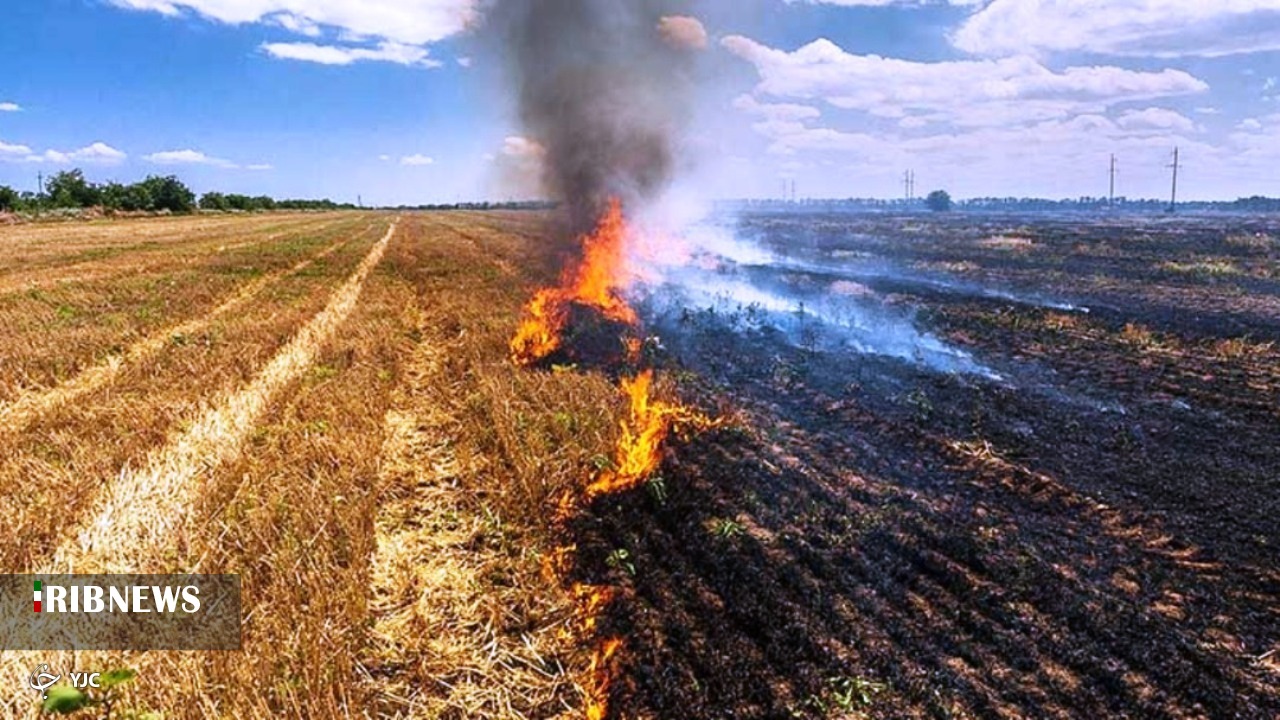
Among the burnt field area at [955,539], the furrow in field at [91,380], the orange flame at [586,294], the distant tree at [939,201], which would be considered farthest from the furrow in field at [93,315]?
the distant tree at [939,201]

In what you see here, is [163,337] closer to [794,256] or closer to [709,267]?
[709,267]

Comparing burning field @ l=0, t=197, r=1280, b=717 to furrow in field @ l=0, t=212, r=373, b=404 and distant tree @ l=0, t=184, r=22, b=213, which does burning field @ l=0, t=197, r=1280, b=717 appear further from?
distant tree @ l=0, t=184, r=22, b=213

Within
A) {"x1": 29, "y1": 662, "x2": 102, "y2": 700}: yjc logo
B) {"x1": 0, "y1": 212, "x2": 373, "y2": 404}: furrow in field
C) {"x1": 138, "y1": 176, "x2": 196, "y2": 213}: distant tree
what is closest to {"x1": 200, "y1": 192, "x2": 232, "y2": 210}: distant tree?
{"x1": 138, "y1": 176, "x2": 196, "y2": 213}: distant tree

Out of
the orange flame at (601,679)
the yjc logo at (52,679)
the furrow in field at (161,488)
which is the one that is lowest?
the orange flame at (601,679)

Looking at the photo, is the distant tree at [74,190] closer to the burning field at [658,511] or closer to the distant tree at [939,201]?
the burning field at [658,511]

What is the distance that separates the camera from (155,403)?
29.8 feet

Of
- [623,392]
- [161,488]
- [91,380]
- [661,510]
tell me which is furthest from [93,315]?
[661,510]

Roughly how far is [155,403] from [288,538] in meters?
5.11

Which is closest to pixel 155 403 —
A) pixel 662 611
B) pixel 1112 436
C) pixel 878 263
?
pixel 662 611

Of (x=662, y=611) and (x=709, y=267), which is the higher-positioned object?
(x=709, y=267)

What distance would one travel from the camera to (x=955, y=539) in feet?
19.4

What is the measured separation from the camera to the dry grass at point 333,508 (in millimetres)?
4215

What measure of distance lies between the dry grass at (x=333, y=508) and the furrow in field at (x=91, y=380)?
0.10m

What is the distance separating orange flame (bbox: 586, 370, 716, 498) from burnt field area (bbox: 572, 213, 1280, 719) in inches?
10.0
